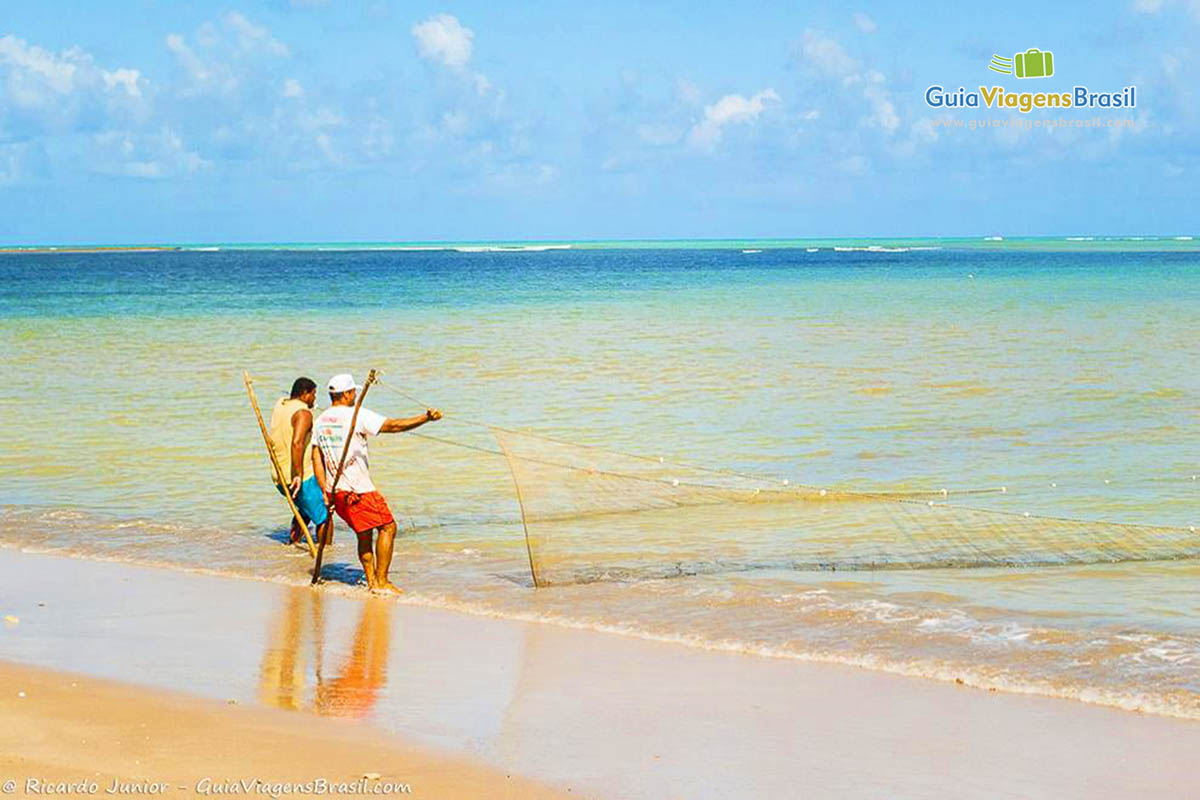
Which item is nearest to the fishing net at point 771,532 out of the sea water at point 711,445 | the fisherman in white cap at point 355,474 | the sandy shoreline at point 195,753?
the sea water at point 711,445

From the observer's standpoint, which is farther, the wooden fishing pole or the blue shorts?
the blue shorts

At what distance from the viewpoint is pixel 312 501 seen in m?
8.79

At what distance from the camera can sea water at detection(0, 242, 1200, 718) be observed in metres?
7.29

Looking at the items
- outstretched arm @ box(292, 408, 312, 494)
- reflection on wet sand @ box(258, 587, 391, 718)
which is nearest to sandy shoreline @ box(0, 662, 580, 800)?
reflection on wet sand @ box(258, 587, 391, 718)

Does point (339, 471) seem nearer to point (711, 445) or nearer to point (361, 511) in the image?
point (361, 511)

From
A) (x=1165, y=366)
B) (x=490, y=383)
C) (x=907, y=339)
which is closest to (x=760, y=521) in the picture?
(x=490, y=383)

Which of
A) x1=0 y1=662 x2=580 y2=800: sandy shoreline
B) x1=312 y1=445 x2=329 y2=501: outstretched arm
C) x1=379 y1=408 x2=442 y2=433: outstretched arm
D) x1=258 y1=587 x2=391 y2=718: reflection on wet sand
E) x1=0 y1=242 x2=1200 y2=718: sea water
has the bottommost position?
x1=0 y1=242 x2=1200 y2=718: sea water

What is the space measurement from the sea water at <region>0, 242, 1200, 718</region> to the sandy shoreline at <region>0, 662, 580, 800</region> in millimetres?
2283

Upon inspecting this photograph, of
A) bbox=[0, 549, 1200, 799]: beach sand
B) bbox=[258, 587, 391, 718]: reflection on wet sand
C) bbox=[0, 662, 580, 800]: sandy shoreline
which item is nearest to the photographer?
bbox=[0, 662, 580, 800]: sandy shoreline

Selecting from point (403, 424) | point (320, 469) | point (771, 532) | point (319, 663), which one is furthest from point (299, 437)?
point (771, 532)

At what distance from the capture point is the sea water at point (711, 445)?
23.9 feet

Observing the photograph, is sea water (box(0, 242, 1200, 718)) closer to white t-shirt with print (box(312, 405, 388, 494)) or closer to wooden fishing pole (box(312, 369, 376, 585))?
wooden fishing pole (box(312, 369, 376, 585))

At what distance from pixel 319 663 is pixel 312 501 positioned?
2478 mm

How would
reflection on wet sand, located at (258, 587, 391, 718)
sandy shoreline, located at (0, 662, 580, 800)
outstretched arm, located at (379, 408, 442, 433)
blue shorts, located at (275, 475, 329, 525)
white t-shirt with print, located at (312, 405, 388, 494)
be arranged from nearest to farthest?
sandy shoreline, located at (0, 662, 580, 800) < reflection on wet sand, located at (258, 587, 391, 718) < outstretched arm, located at (379, 408, 442, 433) < white t-shirt with print, located at (312, 405, 388, 494) < blue shorts, located at (275, 475, 329, 525)
